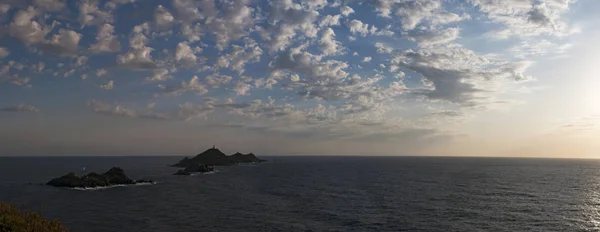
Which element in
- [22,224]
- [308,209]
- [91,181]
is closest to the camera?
[22,224]

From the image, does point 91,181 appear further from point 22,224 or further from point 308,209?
point 22,224

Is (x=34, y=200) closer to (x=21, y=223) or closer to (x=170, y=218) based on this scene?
(x=170, y=218)

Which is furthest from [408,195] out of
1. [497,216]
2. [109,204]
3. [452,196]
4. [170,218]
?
[109,204]

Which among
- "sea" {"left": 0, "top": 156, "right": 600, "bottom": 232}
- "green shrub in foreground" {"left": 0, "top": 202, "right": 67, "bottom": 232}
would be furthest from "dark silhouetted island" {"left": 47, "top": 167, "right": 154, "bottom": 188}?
"green shrub in foreground" {"left": 0, "top": 202, "right": 67, "bottom": 232}

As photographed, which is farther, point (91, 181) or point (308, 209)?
point (91, 181)

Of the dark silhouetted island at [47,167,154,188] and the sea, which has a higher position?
the dark silhouetted island at [47,167,154,188]

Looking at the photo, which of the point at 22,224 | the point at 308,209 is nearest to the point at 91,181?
the point at 308,209

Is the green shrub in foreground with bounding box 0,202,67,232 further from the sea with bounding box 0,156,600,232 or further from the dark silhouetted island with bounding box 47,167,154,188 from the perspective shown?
the dark silhouetted island with bounding box 47,167,154,188

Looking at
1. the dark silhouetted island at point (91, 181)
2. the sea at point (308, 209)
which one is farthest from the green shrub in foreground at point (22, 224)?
the dark silhouetted island at point (91, 181)

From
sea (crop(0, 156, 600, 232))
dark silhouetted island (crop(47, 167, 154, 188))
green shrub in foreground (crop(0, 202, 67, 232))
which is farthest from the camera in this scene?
dark silhouetted island (crop(47, 167, 154, 188))

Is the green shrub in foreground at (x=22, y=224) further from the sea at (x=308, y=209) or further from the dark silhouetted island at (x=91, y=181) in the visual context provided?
the dark silhouetted island at (x=91, y=181)

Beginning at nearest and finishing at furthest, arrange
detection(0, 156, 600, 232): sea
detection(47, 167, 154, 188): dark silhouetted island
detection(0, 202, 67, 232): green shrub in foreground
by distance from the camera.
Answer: detection(0, 202, 67, 232): green shrub in foreground → detection(0, 156, 600, 232): sea → detection(47, 167, 154, 188): dark silhouetted island
